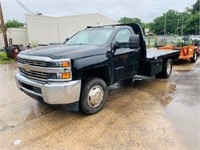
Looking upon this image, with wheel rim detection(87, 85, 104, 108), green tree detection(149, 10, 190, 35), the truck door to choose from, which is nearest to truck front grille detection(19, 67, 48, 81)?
wheel rim detection(87, 85, 104, 108)

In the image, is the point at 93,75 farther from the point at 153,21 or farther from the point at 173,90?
the point at 153,21

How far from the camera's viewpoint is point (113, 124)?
4008mm

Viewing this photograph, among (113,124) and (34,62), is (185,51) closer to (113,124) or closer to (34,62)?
(113,124)

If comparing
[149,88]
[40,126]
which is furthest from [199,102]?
[40,126]

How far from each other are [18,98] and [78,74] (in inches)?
104

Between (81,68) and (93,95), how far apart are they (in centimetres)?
74

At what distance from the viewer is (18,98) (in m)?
5.70

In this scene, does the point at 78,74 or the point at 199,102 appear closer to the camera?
the point at 78,74

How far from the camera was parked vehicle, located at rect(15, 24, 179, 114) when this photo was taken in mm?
3762

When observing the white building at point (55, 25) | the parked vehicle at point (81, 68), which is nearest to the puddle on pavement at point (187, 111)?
the parked vehicle at point (81, 68)

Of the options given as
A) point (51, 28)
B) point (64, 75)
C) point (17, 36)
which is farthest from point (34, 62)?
point (17, 36)

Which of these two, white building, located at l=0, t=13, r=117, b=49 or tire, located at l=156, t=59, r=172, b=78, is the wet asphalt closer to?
tire, located at l=156, t=59, r=172, b=78

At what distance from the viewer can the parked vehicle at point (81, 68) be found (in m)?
3.76

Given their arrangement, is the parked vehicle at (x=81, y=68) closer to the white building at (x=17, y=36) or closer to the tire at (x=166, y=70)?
the tire at (x=166, y=70)
